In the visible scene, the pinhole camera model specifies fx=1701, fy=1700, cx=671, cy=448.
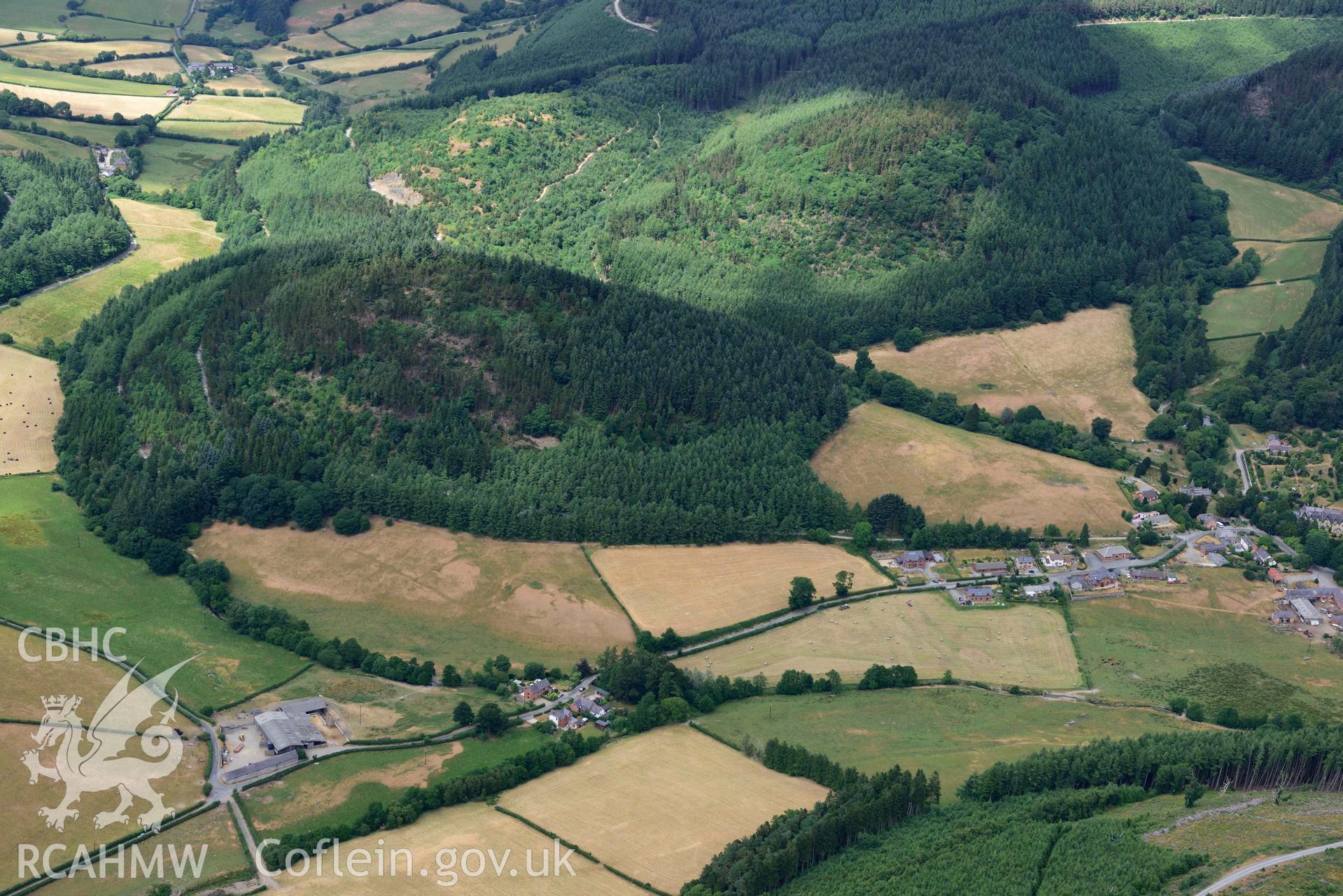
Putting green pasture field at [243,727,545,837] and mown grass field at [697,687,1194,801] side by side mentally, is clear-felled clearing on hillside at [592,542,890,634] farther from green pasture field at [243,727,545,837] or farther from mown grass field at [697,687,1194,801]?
green pasture field at [243,727,545,837]

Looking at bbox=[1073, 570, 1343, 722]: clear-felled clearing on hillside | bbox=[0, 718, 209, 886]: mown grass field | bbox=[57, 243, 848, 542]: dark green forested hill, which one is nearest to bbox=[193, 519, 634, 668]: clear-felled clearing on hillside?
bbox=[57, 243, 848, 542]: dark green forested hill

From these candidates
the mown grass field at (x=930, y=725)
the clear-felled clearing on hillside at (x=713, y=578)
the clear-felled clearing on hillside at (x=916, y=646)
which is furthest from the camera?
the clear-felled clearing on hillside at (x=713, y=578)

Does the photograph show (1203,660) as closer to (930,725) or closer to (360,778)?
(930,725)

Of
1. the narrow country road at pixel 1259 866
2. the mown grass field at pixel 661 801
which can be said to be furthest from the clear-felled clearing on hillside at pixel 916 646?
the narrow country road at pixel 1259 866

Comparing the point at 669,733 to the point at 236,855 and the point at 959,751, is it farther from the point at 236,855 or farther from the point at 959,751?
the point at 236,855

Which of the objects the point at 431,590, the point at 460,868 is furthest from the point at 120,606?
the point at 460,868

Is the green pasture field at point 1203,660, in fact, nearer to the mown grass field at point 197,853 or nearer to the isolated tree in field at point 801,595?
the isolated tree in field at point 801,595
